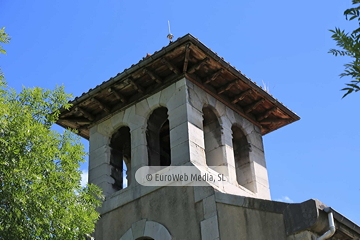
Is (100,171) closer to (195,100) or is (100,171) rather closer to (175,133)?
(175,133)

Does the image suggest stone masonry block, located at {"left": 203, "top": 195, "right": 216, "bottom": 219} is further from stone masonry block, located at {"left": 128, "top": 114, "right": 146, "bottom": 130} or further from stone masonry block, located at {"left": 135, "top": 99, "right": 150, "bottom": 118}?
stone masonry block, located at {"left": 135, "top": 99, "right": 150, "bottom": 118}

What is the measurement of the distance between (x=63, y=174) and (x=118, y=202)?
3.83 meters

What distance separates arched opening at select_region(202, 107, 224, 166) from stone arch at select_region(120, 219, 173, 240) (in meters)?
2.27

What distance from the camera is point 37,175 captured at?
33.8ft

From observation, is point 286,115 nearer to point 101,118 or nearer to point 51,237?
point 101,118

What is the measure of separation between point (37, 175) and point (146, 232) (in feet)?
13.3

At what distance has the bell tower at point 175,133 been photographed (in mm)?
13531

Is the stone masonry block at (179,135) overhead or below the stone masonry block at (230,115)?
below

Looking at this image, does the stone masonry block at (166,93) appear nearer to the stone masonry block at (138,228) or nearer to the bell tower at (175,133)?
the bell tower at (175,133)

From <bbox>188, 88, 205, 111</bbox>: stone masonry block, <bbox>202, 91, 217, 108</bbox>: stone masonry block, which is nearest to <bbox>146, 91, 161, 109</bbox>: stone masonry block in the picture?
<bbox>188, 88, 205, 111</bbox>: stone masonry block

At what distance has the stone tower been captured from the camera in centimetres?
1316

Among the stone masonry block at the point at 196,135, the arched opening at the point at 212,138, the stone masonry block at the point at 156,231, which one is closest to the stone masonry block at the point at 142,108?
the arched opening at the point at 212,138

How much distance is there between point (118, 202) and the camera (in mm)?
14555

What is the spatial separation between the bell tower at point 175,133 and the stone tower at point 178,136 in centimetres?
3
